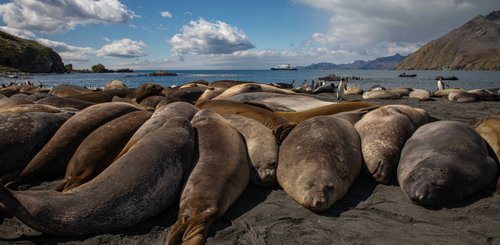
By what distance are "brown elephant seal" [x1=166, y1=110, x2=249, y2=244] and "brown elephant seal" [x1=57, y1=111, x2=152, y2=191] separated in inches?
44.1

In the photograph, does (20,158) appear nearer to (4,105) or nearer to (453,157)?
(4,105)

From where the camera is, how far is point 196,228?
3707 mm

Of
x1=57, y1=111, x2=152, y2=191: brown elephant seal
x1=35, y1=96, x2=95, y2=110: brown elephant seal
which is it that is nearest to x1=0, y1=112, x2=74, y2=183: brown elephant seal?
x1=57, y1=111, x2=152, y2=191: brown elephant seal

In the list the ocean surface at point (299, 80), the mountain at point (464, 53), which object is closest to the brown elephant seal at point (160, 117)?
the ocean surface at point (299, 80)

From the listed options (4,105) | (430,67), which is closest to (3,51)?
(4,105)

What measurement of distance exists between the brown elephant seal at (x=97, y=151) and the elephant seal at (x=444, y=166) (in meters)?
3.90

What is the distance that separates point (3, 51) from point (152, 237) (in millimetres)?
107563

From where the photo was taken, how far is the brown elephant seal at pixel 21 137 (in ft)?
17.6

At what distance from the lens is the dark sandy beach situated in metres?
3.74

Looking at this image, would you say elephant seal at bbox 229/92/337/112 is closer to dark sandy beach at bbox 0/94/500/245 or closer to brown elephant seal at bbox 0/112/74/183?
dark sandy beach at bbox 0/94/500/245

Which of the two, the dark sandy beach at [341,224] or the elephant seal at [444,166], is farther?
the elephant seal at [444,166]

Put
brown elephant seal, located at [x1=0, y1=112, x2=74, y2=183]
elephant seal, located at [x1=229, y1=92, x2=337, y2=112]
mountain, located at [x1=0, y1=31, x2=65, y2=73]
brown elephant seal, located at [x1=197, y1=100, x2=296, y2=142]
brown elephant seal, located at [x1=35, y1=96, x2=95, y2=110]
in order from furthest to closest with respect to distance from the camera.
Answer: mountain, located at [x1=0, y1=31, x2=65, y2=73] → brown elephant seal, located at [x1=35, y1=96, x2=95, y2=110] → elephant seal, located at [x1=229, y1=92, x2=337, y2=112] → brown elephant seal, located at [x1=197, y1=100, x2=296, y2=142] → brown elephant seal, located at [x1=0, y1=112, x2=74, y2=183]

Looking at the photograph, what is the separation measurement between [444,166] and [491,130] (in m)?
1.87

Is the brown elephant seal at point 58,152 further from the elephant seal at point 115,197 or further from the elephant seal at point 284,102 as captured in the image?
the elephant seal at point 284,102
